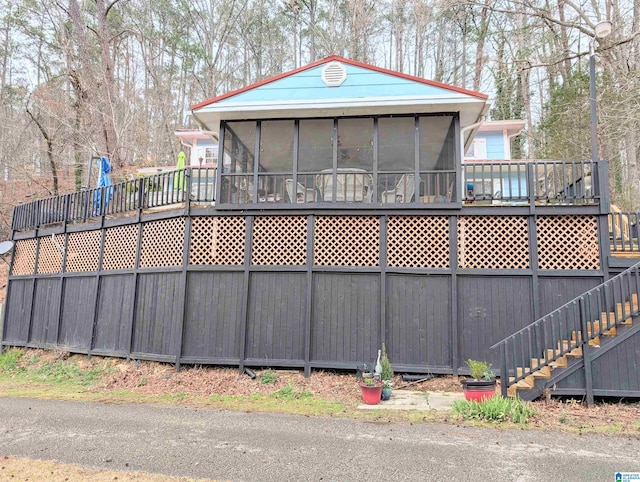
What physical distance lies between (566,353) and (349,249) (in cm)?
389

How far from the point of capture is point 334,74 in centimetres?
845

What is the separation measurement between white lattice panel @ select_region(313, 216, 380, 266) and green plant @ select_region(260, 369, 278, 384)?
219 cm

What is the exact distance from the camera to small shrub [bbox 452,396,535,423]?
5426 millimetres

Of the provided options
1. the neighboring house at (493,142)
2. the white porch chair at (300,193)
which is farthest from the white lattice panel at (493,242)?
the neighboring house at (493,142)

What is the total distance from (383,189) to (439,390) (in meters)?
3.84

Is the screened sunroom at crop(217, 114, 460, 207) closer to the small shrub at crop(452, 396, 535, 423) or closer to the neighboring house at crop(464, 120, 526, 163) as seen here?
the small shrub at crop(452, 396, 535, 423)

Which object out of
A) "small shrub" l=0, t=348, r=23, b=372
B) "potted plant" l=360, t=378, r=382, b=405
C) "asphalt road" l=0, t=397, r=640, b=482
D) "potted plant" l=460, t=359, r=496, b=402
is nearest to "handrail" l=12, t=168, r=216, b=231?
"small shrub" l=0, t=348, r=23, b=372

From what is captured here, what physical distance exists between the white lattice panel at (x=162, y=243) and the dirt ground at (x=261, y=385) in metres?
2.04

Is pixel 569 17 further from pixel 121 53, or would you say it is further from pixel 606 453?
pixel 121 53

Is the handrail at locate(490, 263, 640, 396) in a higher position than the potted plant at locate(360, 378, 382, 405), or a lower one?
higher

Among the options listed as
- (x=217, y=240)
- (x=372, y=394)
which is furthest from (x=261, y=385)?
(x=217, y=240)

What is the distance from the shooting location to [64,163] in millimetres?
17812

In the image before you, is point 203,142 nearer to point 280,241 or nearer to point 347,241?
point 280,241

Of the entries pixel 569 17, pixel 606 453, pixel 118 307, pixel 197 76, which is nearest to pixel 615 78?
pixel 569 17
